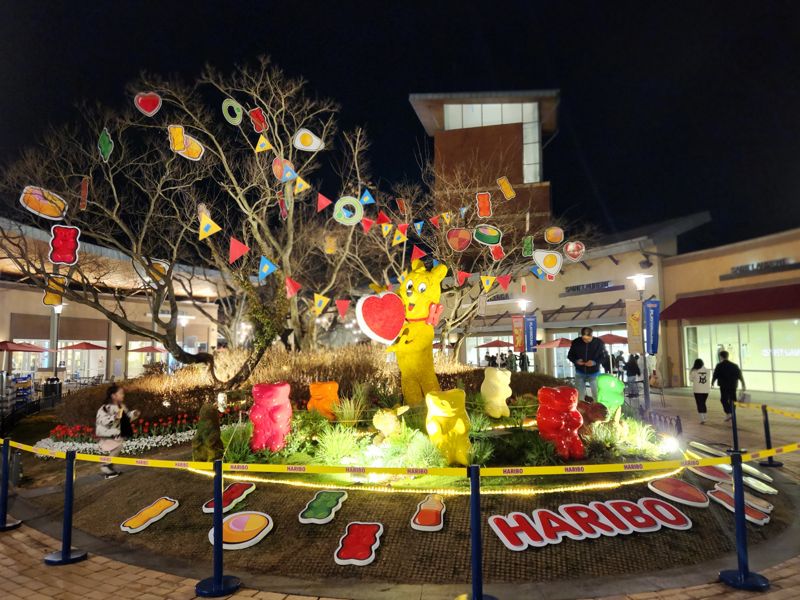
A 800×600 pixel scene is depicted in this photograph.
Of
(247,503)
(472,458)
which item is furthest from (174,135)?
(472,458)

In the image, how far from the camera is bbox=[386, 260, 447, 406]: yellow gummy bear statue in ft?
26.9

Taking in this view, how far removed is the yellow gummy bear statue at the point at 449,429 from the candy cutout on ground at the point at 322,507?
1.26 meters

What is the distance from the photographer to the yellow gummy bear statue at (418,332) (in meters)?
8.20

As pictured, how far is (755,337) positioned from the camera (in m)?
20.1

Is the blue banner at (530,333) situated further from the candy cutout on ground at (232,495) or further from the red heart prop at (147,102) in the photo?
the candy cutout on ground at (232,495)

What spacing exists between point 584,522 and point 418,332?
3.86 meters

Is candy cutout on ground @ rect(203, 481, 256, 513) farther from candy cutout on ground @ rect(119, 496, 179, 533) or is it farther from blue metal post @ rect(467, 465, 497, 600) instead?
blue metal post @ rect(467, 465, 497, 600)

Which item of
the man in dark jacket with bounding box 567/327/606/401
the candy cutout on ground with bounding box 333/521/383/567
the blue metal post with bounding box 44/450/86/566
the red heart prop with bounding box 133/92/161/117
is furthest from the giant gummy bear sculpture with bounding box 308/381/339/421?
the red heart prop with bounding box 133/92/161/117

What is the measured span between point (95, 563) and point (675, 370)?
77.4 feet

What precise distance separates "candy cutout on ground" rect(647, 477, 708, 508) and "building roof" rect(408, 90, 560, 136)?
31221mm

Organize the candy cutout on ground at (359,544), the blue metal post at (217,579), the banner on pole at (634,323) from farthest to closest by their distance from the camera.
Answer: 1. the banner on pole at (634,323)
2. the candy cutout on ground at (359,544)
3. the blue metal post at (217,579)

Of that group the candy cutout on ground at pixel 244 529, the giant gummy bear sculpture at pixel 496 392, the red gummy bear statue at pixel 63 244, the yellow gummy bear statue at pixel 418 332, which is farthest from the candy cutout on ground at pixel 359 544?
the red gummy bear statue at pixel 63 244

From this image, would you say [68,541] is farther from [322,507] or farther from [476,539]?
[476,539]

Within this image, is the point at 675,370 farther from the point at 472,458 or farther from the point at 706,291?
the point at 472,458
